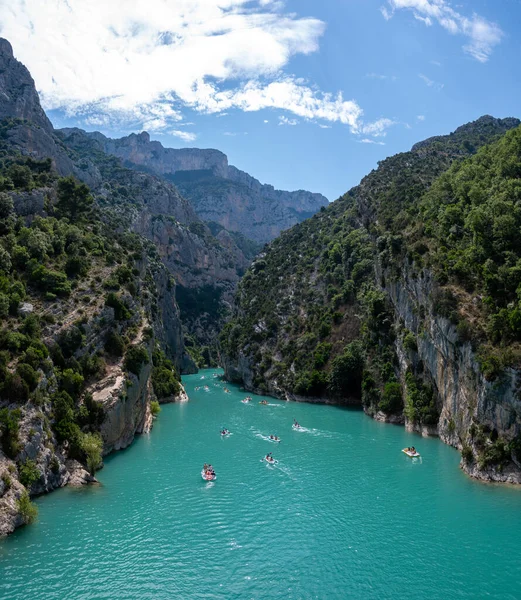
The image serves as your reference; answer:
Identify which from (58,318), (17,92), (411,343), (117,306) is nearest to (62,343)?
(58,318)

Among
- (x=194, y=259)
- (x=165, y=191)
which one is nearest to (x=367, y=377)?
(x=194, y=259)

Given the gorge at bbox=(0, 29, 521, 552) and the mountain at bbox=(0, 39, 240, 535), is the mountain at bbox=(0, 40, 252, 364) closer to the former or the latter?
the gorge at bbox=(0, 29, 521, 552)

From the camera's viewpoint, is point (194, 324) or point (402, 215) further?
point (194, 324)

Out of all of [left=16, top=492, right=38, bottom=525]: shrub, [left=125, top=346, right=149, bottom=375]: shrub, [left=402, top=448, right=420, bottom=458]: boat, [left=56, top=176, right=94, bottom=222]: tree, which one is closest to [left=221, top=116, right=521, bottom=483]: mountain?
[left=402, top=448, right=420, bottom=458]: boat

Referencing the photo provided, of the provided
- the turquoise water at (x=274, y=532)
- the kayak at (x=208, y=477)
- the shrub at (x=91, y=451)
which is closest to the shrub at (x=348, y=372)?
the turquoise water at (x=274, y=532)

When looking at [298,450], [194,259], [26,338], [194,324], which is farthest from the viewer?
[194,259]

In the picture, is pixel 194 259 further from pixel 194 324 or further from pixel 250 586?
pixel 250 586

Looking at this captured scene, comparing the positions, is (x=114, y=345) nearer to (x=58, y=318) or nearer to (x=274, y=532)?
(x=58, y=318)
